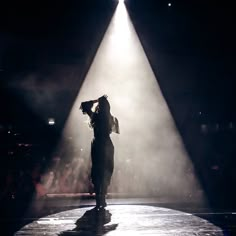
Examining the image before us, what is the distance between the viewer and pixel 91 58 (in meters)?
12.4

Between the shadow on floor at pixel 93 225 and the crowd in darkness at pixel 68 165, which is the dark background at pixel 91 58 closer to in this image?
the crowd in darkness at pixel 68 165

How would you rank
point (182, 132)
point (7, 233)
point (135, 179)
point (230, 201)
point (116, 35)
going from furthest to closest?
point (116, 35)
point (182, 132)
point (135, 179)
point (230, 201)
point (7, 233)

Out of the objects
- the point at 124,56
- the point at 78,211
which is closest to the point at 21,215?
the point at 78,211

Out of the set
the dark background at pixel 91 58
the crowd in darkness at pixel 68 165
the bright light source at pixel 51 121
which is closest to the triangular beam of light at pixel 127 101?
the dark background at pixel 91 58

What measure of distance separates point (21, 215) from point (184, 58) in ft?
30.3

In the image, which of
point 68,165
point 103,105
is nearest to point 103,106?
point 103,105

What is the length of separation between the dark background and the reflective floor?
641 cm

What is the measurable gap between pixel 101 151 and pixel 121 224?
138cm

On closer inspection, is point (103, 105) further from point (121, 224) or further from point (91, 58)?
point (91, 58)

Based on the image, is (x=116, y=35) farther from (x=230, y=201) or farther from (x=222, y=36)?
(x=230, y=201)

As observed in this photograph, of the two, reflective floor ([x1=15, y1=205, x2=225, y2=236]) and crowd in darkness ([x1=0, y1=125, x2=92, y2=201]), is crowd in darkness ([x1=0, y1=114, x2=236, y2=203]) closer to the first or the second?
crowd in darkness ([x1=0, y1=125, x2=92, y2=201])

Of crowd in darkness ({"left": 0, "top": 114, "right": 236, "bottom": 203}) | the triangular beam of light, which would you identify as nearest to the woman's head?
crowd in darkness ({"left": 0, "top": 114, "right": 236, "bottom": 203})

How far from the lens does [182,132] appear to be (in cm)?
1244

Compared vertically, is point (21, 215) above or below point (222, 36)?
below
